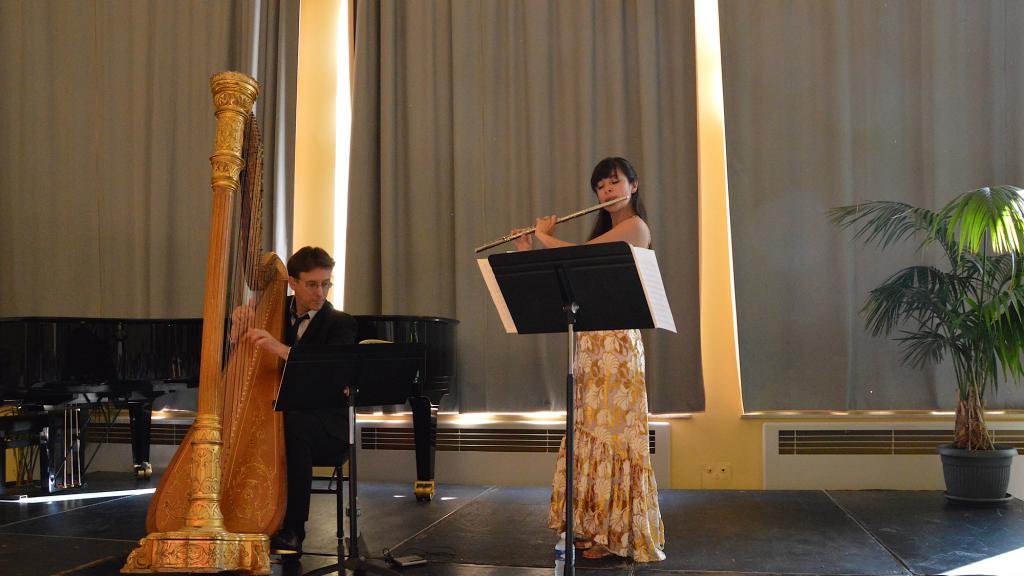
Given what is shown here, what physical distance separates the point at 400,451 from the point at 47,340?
188cm

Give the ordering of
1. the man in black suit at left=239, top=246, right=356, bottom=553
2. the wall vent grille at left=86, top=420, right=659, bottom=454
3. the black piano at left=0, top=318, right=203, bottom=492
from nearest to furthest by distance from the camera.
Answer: the man in black suit at left=239, top=246, right=356, bottom=553
the black piano at left=0, top=318, right=203, bottom=492
the wall vent grille at left=86, top=420, right=659, bottom=454

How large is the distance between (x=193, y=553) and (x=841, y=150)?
3.55 meters

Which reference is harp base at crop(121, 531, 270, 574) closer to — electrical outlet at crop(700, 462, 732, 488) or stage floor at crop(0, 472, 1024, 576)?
stage floor at crop(0, 472, 1024, 576)

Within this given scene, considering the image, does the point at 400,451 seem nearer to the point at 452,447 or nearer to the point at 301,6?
the point at 452,447

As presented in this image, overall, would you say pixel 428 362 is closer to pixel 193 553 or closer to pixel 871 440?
pixel 193 553

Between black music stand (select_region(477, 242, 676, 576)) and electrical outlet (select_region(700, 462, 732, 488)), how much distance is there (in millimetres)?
2339

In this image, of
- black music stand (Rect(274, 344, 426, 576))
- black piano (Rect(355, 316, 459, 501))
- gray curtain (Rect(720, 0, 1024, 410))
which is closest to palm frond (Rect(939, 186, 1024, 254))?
gray curtain (Rect(720, 0, 1024, 410))

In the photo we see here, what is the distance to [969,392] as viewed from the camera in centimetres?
402

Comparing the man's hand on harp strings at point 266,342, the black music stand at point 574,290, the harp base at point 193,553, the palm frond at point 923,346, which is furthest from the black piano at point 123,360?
the palm frond at point 923,346

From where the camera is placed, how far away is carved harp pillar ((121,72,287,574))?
2574 millimetres

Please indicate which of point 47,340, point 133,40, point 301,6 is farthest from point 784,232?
point 133,40

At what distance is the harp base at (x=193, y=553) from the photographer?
101 inches

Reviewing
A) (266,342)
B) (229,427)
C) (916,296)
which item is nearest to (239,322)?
(266,342)

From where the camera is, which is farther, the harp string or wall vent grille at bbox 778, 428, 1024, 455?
wall vent grille at bbox 778, 428, 1024, 455
